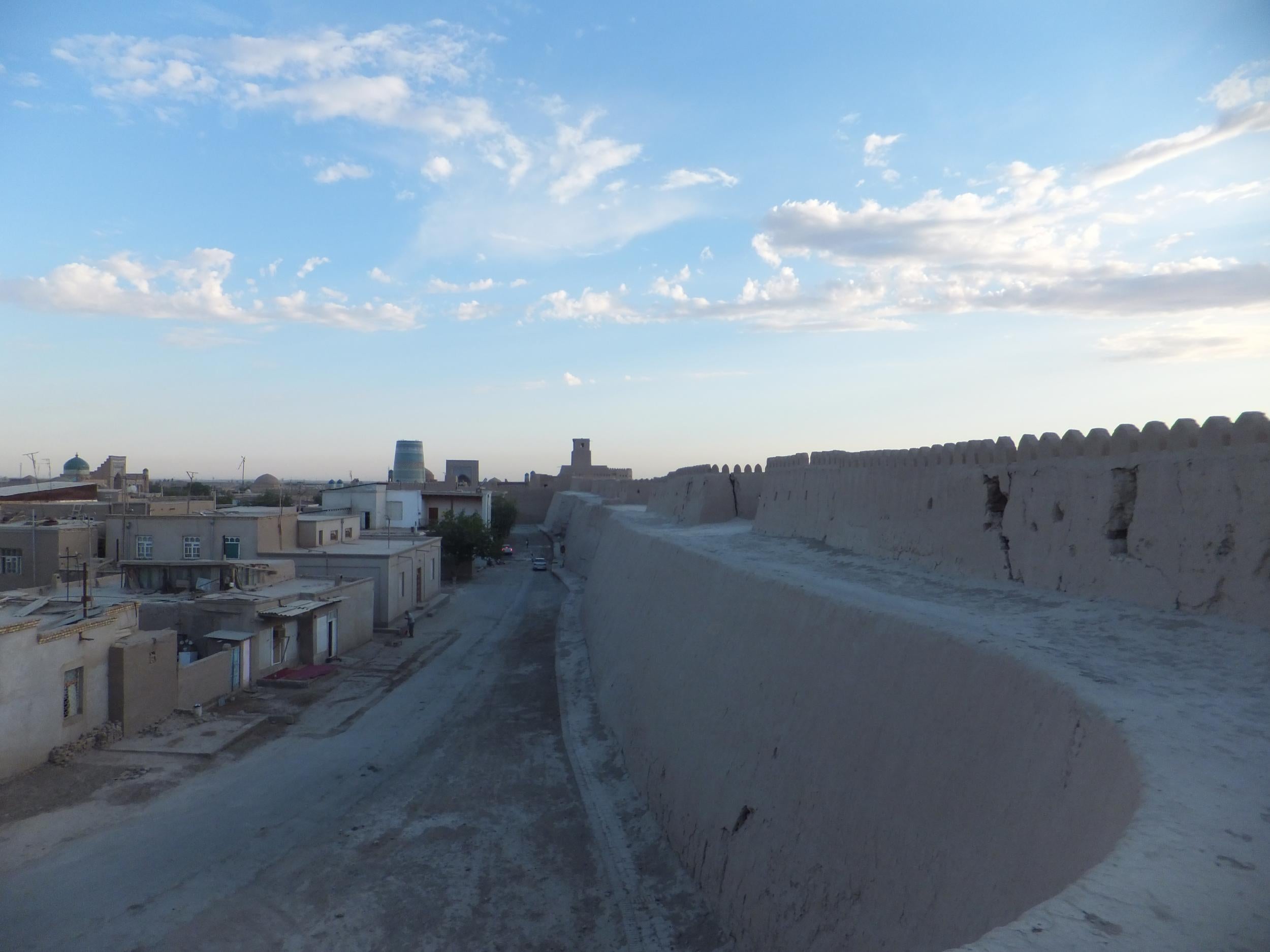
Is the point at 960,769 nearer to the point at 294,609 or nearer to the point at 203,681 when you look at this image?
the point at 203,681

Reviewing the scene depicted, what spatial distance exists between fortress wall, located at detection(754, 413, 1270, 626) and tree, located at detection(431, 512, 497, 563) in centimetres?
2251

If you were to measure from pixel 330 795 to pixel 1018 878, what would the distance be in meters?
9.35

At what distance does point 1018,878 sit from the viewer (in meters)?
4.17

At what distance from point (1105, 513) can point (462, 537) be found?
1074 inches

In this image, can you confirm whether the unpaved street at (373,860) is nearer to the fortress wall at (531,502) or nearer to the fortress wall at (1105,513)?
the fortress wall at (1105,513)

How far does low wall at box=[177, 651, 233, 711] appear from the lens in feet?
45.6

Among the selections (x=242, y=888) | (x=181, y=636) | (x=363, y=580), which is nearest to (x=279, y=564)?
(x=363, y=580)

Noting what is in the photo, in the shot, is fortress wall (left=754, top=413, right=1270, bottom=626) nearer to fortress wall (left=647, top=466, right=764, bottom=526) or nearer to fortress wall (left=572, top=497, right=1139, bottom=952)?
fortress wall (left=572, top=497, right=1139, bottom=952)

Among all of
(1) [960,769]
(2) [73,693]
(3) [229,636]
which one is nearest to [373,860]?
(2) [73,693]

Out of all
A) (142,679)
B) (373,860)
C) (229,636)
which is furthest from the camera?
(229,636)

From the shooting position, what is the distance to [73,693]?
12.1 m

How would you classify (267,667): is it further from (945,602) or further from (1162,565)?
(1162,565)

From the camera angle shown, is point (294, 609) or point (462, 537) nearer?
point (294, 609)

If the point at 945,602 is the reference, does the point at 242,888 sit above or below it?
below
